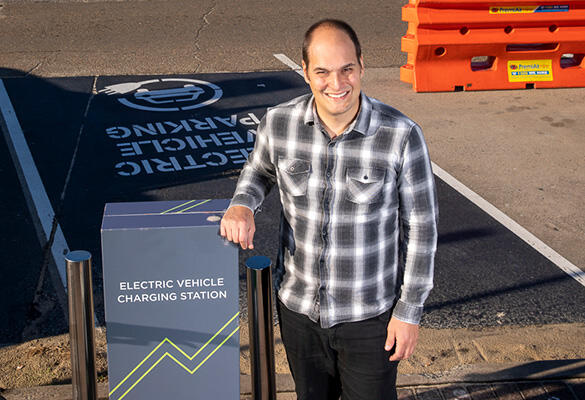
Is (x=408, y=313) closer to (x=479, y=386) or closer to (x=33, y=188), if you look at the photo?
(x=479, y=386)

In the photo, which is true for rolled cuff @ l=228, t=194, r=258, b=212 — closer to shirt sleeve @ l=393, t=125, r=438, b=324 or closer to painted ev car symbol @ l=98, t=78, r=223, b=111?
shirt sleeve @ l=393, t=125, r=438, b=324

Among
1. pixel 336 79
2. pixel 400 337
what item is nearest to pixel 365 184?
pixel 336 79

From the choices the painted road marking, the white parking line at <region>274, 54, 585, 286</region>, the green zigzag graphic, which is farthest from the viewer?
the painted road marking

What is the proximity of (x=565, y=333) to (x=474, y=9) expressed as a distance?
19.6 ft

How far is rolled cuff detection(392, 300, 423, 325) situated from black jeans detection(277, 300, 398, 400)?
0.31ft

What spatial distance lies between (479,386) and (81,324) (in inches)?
96.5

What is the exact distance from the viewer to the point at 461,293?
545cm

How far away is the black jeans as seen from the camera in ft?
9.77

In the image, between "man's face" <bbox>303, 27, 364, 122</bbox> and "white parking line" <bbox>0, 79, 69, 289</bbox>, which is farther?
"white parking line" <bbox>0, 79, 69, 289</bbox>

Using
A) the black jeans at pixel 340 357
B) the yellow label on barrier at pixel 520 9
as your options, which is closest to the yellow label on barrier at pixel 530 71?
the yellow label on barrier at pixel 520 9

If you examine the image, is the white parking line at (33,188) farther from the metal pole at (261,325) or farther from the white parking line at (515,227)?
the white parking line at (515,227)

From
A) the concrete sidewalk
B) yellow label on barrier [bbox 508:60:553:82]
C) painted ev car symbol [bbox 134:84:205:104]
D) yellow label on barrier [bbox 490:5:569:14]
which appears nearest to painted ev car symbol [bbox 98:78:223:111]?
painted ev car symbol [bbox 134:84:205:104]

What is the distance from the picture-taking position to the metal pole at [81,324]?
283cm

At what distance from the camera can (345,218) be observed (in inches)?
112
